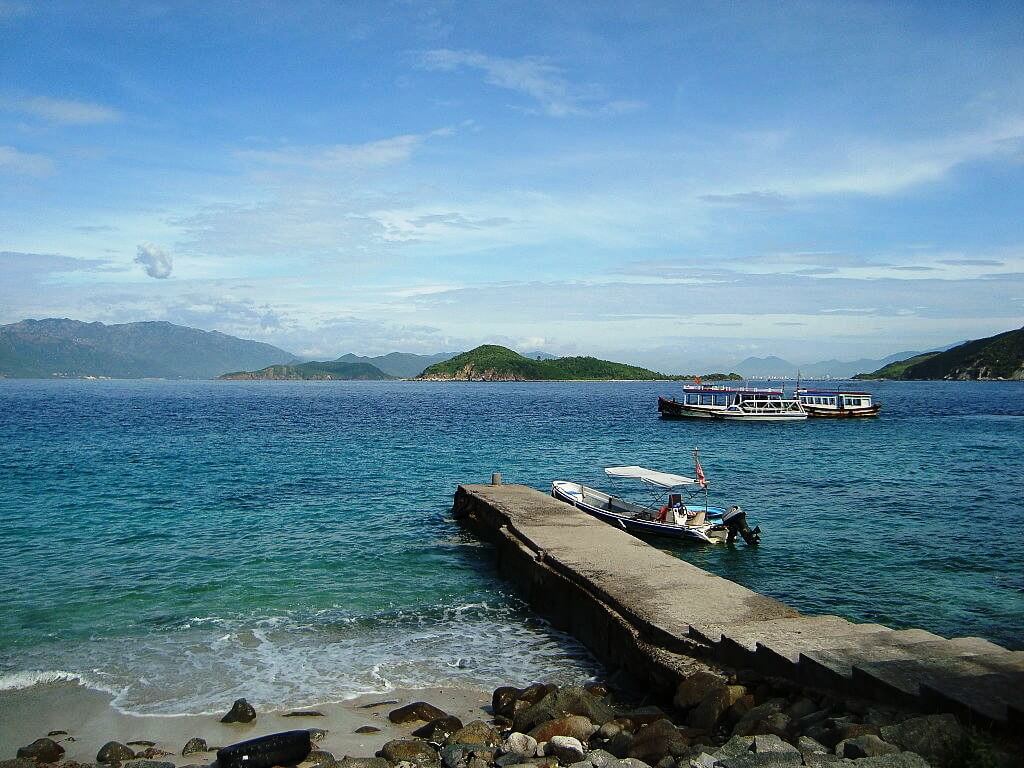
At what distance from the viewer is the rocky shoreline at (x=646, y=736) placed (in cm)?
698

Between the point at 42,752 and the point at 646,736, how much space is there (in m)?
7.80

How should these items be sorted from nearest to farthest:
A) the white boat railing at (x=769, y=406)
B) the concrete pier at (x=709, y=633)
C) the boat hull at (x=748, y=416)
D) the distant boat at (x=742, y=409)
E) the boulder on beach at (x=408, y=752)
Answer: the concrete pier at (x=709, y=633), the boulder on beach at (x=408, y=752), the boat hull at (x=748, y=416), the distant boat at (x=742, y=409), the white boat railing at (x=769, y=406)

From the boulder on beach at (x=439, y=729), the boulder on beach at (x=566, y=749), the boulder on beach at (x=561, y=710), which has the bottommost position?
the boulder on beach at (x=439, y=729)

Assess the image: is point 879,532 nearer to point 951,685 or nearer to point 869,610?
point 869,610

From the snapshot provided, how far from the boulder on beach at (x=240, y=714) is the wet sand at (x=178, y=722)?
0.31 feet

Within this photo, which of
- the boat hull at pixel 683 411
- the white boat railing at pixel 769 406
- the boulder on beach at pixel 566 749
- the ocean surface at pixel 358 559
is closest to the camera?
the boulder on beach at pixel 566 749

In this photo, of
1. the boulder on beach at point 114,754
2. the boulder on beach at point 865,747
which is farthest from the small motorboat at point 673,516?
the boulder on beach at point 114,754

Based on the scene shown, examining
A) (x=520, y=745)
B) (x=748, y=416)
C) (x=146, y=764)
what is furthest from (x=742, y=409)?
(x=146, y=764)

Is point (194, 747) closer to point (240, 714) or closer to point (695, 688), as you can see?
point (240, 714)

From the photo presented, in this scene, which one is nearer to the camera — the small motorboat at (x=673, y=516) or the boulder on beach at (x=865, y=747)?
the boulder on beach at (x=865, y=747)

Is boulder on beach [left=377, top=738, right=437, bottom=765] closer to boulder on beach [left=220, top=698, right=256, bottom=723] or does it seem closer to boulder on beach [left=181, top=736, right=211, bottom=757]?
boulder on beach [left=181, top=736, right=211, bottom=757]

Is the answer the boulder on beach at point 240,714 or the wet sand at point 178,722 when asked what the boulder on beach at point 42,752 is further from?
the boulder on beach at point 240,714

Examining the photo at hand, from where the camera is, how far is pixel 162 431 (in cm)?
6031

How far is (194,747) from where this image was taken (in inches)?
403
